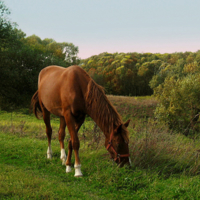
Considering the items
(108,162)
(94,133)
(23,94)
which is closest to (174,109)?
(94,133)

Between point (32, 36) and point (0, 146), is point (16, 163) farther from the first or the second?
point (32, 36)

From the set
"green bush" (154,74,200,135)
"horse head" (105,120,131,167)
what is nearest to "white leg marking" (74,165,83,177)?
"horse head" (105,120,131,167)

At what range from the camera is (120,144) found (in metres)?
4.70

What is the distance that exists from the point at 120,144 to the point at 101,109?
91 centimetres

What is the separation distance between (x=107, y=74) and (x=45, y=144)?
1902 inches

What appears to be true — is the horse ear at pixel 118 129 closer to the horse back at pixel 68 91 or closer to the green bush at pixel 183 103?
the horse back at pixel 68 91

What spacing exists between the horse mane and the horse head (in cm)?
17

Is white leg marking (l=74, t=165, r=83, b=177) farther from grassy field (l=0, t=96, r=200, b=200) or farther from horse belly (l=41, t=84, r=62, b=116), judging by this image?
horse belly (l=41, t=84, r=62, b=116)

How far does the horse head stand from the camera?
4.67m

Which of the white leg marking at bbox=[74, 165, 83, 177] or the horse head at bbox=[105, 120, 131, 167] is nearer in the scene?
the horse head at bbox=[105, 120, 131, 167]

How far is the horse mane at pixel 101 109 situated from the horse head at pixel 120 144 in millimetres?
169

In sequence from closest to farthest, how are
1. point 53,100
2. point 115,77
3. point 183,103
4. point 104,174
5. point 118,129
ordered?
point 118,129 → point 104,174 → point 53,100 → point 183,103 → point 115,77

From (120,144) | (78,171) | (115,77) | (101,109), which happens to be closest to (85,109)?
(101,109)

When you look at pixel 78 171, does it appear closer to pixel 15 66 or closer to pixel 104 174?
pixel 104 174
